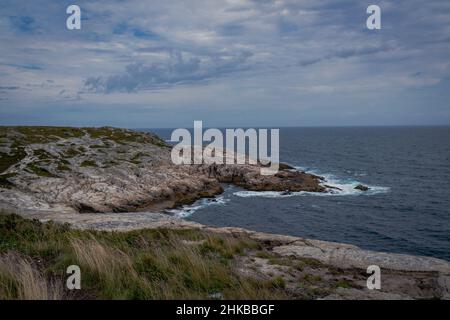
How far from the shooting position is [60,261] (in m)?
10.1

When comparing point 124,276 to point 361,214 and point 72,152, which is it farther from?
point 72,152

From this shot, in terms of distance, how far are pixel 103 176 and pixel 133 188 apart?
17.2 ft

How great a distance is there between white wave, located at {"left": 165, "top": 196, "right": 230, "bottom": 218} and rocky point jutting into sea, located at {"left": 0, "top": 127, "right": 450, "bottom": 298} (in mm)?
1657

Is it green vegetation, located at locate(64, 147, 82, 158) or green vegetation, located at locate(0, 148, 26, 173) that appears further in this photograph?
green vegetation, located at locate(64, 147, 82, 158)

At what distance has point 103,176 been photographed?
2189 inches

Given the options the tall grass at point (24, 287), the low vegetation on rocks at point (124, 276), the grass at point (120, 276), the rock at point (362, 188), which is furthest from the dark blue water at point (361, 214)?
the tall grass at point (24, 287)

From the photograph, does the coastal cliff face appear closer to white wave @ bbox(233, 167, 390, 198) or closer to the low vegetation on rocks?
white wave @ bbox(233, 167, 390, 198)

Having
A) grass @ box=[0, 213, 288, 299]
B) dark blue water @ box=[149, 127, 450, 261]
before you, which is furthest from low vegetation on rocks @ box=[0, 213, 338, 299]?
dark blue water @ box=[149, 127, 450, 261]

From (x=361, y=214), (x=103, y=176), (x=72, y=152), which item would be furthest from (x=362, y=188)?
(x=72, y=152)

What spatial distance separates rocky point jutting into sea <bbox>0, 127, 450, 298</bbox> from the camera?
1484 centimetres

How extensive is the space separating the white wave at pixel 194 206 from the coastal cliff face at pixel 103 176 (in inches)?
74.1

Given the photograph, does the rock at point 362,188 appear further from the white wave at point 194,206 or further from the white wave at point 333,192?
the white wave at point 194,206
